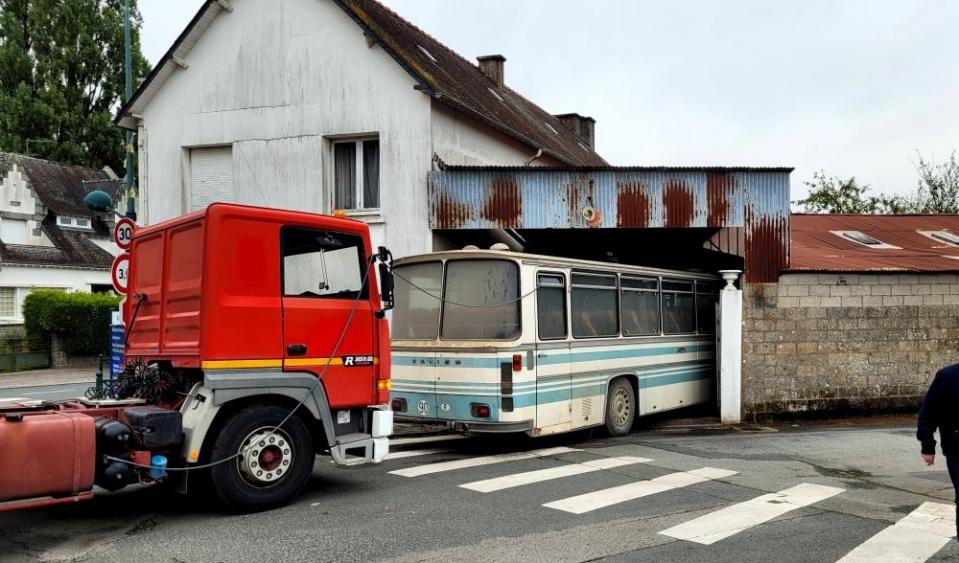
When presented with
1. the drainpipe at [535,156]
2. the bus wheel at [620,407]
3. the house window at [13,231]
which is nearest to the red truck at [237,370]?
the bus wheel at [620,407]

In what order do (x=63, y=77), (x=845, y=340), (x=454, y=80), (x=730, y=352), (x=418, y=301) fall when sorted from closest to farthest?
(x=418, y=301), (x=730, y=352), (x=845, y=340), (x=454, y=80), (x=63, y=77)

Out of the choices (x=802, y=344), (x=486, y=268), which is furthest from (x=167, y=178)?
(x=802, y=344)

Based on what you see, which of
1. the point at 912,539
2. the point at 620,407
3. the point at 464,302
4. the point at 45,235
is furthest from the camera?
the point at 45,235

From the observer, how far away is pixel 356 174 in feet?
56.3

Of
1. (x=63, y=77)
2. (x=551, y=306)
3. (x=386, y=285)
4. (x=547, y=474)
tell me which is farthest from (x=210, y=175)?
(x=63, y=77)

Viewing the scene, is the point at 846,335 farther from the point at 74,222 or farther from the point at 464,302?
the point at 74,222

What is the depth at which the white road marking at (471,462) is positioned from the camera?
991 centimetres

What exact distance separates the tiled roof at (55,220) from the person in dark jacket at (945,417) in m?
37.8

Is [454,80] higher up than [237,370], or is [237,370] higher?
[454,80]

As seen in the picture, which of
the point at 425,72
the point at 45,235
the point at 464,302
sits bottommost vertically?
the point at 464,302

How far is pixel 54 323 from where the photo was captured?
32.1m

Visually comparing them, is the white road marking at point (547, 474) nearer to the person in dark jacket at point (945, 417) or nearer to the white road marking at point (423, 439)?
the white road marking at point (423, 439)

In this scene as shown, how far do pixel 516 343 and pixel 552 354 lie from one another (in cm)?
79

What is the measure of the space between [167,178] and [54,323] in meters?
17.2
